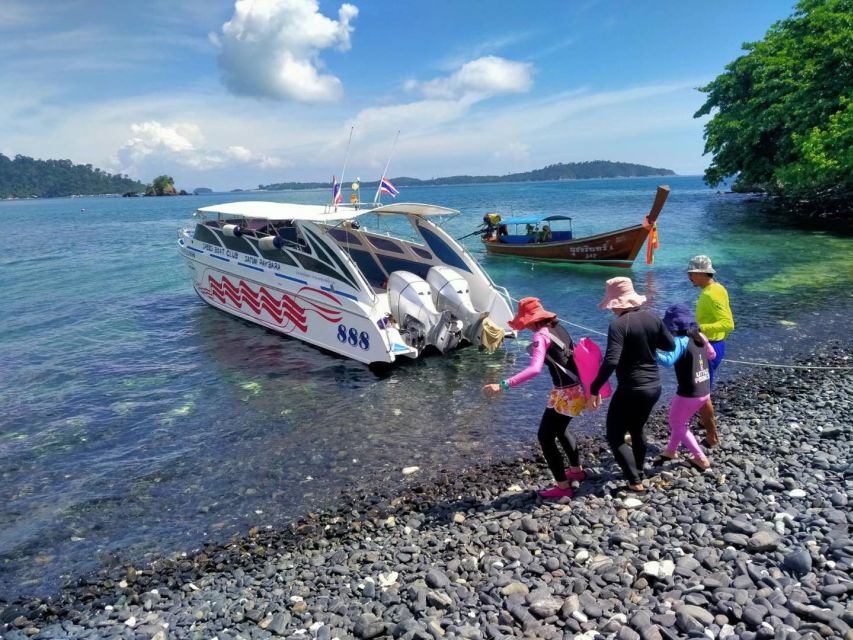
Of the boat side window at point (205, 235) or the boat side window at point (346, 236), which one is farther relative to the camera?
the boat side window at point (205, 235)

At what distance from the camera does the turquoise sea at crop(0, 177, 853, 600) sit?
652 cm

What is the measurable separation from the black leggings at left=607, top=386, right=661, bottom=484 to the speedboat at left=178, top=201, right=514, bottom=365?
18.4ft

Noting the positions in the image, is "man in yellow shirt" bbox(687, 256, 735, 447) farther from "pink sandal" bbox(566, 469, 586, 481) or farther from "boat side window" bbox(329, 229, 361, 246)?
"boat side window" bbox(329, 229, 361, 246)

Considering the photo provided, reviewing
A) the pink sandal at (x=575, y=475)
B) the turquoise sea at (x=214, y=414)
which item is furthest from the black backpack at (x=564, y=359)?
the turquoise sea at (x=214, y=414)

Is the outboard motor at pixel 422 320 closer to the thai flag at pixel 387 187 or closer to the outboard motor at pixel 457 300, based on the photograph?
the outboard motor at pixel 457 300

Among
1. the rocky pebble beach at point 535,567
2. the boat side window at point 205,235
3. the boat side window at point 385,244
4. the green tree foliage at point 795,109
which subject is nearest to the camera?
the rocky pebble beach at point 535,567

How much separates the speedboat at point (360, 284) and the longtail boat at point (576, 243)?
9841mm

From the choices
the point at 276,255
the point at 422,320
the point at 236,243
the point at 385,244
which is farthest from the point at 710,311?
the point at 236,243

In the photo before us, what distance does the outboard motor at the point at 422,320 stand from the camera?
11.2 metres

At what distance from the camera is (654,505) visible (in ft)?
17.5

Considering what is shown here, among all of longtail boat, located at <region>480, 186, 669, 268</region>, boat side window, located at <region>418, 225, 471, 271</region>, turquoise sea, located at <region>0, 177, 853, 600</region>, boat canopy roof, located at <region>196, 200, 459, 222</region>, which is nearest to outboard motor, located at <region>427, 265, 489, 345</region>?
boat side window, located at <region>418, 225, 471, 271</region>

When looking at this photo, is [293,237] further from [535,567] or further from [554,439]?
[535,567]

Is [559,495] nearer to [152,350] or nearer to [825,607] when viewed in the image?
[825,607]

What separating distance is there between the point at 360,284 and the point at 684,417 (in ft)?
21.8
